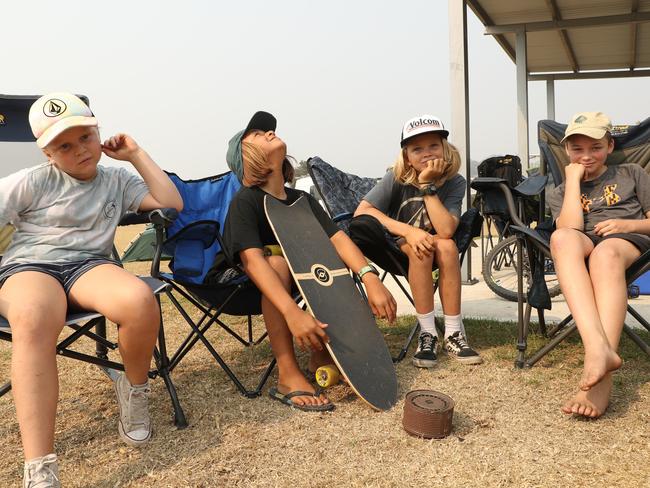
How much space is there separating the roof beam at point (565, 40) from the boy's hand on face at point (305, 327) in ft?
18.3

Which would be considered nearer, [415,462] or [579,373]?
[415,462]

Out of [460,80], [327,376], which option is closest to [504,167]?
[460,80]

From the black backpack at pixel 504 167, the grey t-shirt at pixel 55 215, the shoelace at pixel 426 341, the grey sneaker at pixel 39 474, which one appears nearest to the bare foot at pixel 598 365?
the shoelace at pixel 426 341

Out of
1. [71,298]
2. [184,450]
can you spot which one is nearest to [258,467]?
[184,450]

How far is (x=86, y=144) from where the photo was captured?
75.3 inches

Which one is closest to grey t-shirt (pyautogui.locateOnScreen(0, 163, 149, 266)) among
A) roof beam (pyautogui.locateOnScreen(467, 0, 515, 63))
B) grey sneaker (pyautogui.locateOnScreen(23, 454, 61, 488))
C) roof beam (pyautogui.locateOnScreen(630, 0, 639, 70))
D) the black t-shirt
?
the black t-shirt

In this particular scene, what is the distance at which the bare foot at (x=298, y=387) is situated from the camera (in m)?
2.07

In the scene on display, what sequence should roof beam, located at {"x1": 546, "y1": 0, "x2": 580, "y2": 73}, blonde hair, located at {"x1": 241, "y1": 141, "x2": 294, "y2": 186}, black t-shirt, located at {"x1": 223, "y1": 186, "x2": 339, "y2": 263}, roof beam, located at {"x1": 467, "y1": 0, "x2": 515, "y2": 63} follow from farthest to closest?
1. roof beam, located at {"x1": 546, "y1": 0, "x2": 580, "y2": 73}
2. roof beam, located at {"x1": 467, "y1": 0, "x2": 515, "y2": 63}
3. blonde hair, located at {"x1": 241, "y1": 141, "x2": 294, "y2": 186}
4. black t-shirt, located at {"x1": 223, "y1": 186, "x2": 339, "y2": 263}

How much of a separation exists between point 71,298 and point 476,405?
1.43 metres

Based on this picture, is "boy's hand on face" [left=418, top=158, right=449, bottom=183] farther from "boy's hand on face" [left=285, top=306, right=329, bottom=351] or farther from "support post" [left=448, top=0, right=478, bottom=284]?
"support post" [left=448, top=0, right=478, bottom=284]

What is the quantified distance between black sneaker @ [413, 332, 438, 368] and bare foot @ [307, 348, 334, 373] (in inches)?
15.9

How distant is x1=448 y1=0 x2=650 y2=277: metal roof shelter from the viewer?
15.1 ft

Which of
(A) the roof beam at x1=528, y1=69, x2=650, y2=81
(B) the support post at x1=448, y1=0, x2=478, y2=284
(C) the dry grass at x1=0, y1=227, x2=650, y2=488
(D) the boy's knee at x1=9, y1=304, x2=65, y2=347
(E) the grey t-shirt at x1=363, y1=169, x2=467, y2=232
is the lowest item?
(C) the dry grass at x1=0, y1=227, x2=650, y2=488

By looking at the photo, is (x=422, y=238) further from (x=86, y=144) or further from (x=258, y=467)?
(x=86, y=144)
